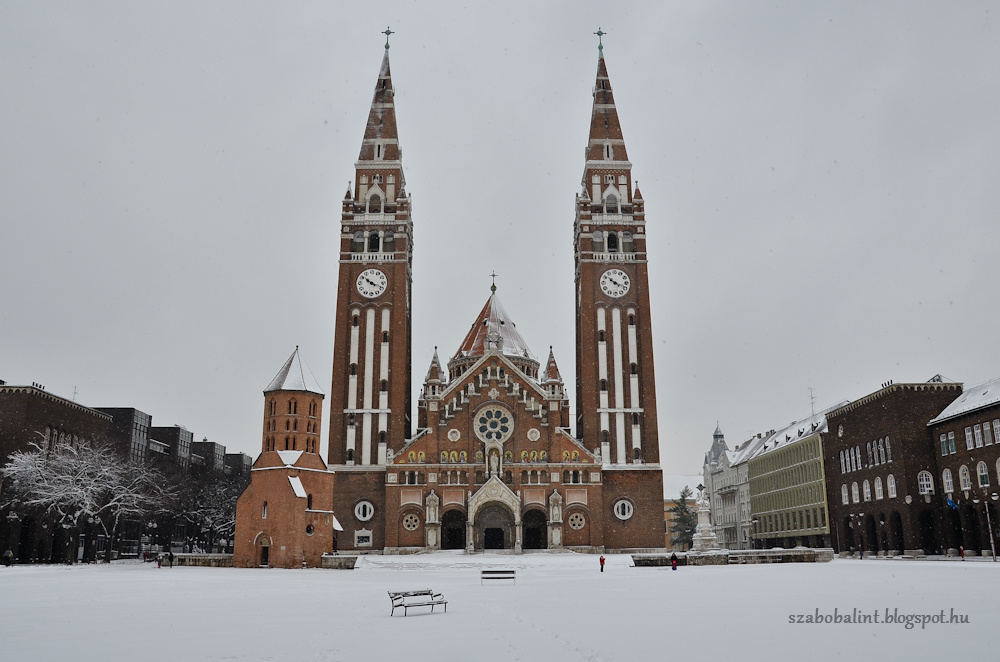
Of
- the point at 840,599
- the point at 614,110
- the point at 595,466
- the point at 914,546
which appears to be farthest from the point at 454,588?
the point at 614,110

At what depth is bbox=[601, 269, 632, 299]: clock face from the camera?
234ft

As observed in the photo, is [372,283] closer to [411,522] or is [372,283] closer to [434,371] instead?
[434,371]

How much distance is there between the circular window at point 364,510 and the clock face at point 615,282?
2667 centimetres

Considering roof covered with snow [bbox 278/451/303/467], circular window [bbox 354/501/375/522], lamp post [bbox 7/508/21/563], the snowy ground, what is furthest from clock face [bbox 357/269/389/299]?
the snowy ground

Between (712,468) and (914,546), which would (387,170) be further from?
(712,468)

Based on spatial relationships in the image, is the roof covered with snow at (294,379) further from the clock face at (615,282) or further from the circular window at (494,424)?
the clock face at (615,282)

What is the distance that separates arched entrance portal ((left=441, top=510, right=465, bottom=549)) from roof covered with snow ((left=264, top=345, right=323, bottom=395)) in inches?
562

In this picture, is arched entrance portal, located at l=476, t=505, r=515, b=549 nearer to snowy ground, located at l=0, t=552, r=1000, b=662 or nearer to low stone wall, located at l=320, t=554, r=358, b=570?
low stone wall, located at l=320, t=554, r=358, b=570

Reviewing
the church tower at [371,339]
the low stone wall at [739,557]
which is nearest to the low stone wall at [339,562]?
the church tower at [371,339]

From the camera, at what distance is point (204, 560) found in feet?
186

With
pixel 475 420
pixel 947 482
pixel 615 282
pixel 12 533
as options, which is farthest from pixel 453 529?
pixel 947 482

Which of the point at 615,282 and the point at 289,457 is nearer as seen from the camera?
the point at 289,457

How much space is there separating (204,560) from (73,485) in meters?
10.1

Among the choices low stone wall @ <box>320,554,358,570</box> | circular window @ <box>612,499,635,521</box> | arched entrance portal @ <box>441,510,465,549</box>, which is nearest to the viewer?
low stone wall @ <box>320,554,358,570</box>
